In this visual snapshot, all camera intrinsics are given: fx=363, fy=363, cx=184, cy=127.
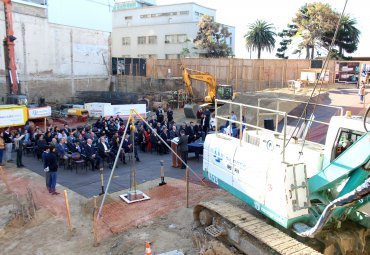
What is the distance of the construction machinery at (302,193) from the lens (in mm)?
6102

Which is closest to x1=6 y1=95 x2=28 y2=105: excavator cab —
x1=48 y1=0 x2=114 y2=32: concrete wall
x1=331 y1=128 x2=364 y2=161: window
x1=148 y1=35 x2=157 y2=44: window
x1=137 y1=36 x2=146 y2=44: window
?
x1=48 y1=0 x2=114 y2=32: concrete wall

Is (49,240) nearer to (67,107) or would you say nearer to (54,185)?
(54,185)

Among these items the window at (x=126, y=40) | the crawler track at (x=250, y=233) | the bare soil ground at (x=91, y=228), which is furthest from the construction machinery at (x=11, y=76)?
the window at (x=126, y=40)

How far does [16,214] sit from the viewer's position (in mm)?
10766

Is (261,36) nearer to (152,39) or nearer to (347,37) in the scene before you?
(347,37)

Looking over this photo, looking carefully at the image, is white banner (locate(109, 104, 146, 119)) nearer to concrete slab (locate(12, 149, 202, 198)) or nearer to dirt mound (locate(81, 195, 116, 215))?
concrete slab (locate(12, 149, 202, 198))

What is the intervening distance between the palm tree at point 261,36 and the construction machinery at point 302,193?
4529 cm

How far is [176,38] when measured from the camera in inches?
2329

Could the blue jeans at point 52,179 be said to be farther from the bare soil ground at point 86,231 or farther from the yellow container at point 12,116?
the yellow container at point 12,116

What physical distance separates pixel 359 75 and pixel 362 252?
2757cm

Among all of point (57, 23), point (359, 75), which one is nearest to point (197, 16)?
point (57, 23)

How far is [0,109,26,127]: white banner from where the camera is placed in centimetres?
2128

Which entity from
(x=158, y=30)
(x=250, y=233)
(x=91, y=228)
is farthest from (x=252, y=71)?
(x=250, y=233)

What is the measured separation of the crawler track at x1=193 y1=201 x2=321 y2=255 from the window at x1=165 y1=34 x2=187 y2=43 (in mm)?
52122
